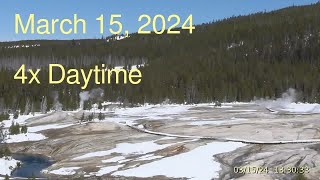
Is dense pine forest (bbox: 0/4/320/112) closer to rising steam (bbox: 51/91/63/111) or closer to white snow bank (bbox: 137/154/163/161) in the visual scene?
rising steam (bbox: 51/91/63/111)

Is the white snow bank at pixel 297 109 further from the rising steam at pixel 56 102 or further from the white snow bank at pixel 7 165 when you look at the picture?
the white snow bank at pixel 7 165

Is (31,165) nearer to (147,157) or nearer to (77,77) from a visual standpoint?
(147,157)

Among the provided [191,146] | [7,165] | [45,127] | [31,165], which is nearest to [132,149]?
[191,146]

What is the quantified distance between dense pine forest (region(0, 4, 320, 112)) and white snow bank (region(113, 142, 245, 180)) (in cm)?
6093

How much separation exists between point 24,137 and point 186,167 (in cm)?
→ 2489

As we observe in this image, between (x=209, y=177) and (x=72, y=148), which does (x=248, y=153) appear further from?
(x=72, y=148)

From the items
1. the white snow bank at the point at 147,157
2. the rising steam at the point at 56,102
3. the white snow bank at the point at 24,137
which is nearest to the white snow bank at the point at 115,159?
the white snow bank at the point at 147,157

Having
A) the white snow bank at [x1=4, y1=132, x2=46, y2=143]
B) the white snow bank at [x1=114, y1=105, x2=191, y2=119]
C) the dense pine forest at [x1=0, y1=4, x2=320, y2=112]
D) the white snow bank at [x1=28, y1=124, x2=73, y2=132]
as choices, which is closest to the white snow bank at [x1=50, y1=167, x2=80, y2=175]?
the white snow bank at [x1=4, y1=132, x2=46, y2=143]

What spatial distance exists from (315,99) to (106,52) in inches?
4250

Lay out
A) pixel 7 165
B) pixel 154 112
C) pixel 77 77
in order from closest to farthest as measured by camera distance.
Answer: pixel 7 165 < pixel 154 112 < pixel 77 77

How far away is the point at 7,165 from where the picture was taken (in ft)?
118

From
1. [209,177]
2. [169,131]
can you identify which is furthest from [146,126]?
[209,177]

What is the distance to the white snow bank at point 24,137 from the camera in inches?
1977

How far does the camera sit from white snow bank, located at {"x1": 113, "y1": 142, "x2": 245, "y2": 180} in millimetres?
30531
